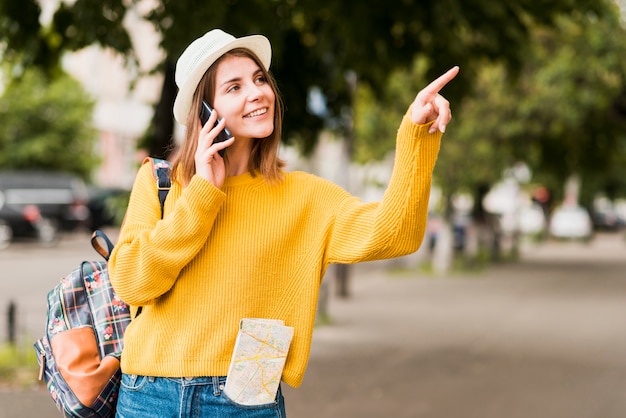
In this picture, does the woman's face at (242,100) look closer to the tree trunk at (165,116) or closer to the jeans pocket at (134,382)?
the jeans pocket at (134,382)

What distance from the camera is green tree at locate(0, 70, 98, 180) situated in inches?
1220

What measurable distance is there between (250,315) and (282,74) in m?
5.63

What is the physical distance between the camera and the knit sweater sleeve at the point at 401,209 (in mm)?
2320

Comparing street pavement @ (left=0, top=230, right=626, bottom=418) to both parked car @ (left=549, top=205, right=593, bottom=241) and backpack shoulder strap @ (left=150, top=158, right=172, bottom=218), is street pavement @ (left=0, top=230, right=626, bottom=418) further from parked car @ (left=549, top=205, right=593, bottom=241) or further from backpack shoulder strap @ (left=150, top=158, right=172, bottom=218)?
parked car @ (left=549, top=205, right=593, bottom=241)

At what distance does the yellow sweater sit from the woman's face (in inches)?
5.3

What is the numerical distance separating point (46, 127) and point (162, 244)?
31020 mm

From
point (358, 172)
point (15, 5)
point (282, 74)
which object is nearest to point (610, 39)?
point (358, 172)

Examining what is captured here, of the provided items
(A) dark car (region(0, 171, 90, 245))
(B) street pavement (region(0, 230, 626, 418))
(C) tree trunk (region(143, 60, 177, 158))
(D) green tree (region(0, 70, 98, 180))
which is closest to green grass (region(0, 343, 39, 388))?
(B) street pavement (region(0, 230, 626, 418))

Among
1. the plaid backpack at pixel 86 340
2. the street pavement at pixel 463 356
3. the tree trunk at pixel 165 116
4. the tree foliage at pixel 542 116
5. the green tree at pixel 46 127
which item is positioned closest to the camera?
the plaid backpack at pixel 86 340

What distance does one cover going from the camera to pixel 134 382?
7.94 ft

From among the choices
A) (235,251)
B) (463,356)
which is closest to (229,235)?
(235,251)

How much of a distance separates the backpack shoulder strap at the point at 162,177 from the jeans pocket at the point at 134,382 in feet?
1.46

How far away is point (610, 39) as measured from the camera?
17.0 meters

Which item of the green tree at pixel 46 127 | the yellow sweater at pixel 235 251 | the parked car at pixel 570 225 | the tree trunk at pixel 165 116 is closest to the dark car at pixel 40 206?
the green tree at pixel 46 127
